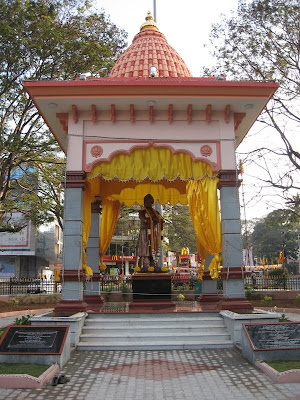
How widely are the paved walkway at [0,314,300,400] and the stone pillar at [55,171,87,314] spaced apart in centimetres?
161

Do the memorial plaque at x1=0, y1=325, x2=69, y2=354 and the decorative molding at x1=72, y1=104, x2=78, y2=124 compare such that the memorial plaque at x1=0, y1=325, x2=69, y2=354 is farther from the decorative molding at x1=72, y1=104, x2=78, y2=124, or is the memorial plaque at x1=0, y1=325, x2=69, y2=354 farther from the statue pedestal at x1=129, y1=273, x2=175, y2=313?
the decorative molding at x1=72, y1=104, x2=78, y2=124

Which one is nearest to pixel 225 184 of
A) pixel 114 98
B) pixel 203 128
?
pixel 203 128

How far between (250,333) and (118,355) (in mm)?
2511

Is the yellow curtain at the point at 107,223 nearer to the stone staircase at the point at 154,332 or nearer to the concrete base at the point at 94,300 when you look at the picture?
the concrete base at the point at 94,300

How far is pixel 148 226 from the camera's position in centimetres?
1280

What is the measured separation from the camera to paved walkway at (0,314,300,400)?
5.23 metres

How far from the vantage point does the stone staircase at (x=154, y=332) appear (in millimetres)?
7938

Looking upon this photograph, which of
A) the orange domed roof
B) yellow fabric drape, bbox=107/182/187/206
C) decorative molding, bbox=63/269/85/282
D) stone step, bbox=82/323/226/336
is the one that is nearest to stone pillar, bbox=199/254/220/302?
yellow fabric drape, bbox=107/182/187/206

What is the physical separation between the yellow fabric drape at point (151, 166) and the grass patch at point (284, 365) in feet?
15.9

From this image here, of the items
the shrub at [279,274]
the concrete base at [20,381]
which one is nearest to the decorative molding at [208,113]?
the concrete base at [20,381]

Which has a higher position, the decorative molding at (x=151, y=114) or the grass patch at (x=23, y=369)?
the decorative molding at (x=151, y=114)

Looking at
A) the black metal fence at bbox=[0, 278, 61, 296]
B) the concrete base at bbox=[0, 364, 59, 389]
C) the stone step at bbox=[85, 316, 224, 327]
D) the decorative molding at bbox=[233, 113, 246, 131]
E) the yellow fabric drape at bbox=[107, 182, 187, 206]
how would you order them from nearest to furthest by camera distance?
the concrete base at bbox=[0, 364, 59, 389] → the stone step at bbox=[85, 316, 224, 327] → the decorative molding at bbox=[233, 113, 246, 131] → the yellow fabric drape at bbox=[107, 182, 187, 206] → the black metal fence at bbox=[0, 278, 61, 296]

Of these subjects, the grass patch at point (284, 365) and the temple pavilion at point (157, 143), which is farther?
the temple pavilion at point (157, 143)

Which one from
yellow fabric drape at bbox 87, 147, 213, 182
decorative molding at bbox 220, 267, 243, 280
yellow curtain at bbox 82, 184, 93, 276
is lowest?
decorative molding at bbox 220, 267, 243, 280
